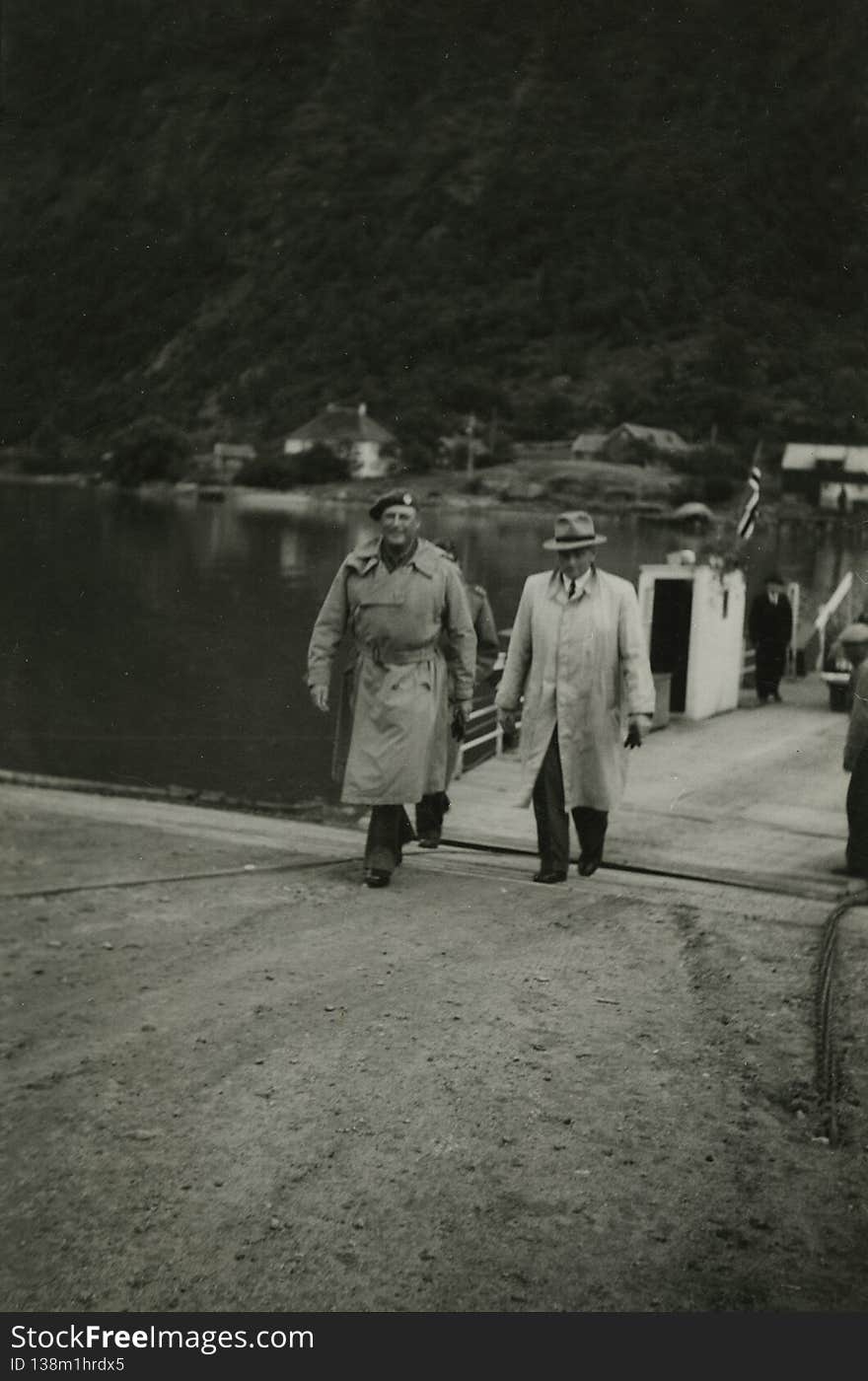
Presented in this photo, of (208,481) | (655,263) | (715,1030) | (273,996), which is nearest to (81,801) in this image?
(273,996)

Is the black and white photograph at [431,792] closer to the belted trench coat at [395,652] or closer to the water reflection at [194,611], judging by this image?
Result: the belted trench coat at [395,652]

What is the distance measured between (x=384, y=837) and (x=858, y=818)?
7.88 ft

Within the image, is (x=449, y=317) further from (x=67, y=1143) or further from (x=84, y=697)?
(x=67, y=1143)

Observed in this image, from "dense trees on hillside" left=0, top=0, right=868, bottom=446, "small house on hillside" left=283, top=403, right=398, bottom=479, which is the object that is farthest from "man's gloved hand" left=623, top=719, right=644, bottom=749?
"small house on hillside" left=283, top=403, right=398, bottom=479

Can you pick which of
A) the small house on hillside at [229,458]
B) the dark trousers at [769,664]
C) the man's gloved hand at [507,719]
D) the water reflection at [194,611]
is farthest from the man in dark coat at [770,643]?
the small house on hillside at [229,458]

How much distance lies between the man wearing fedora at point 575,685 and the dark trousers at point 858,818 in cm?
122

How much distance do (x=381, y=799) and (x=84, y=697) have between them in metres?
28.7


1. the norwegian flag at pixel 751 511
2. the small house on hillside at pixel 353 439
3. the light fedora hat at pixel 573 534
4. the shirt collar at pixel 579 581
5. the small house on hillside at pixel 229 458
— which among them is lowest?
the shirt collar at pixel 579 581

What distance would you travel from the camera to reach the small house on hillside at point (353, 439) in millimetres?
55188

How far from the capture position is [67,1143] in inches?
173

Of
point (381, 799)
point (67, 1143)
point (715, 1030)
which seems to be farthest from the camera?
point (381, 799)

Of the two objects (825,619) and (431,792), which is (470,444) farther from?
(431,792)

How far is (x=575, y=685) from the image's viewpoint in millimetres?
7613

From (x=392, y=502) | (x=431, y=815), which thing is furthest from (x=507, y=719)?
(x=392, y=502)
